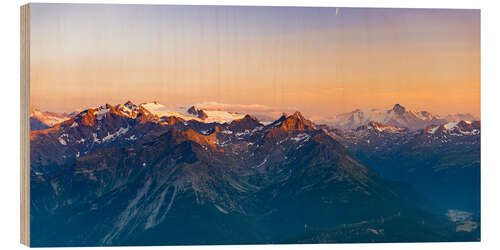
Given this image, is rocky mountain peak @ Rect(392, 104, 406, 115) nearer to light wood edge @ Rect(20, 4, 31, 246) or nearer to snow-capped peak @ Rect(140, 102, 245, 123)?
snow-capped peak @ Rect(140, 102, 245, 123)

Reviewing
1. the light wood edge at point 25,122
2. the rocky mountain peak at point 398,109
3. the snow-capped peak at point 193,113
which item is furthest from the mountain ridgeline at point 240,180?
the rocky mountain peak at point 398,109

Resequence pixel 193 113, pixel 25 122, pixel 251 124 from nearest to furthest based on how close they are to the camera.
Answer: pixel 25 122, pixel 193 113, pixel 251 124

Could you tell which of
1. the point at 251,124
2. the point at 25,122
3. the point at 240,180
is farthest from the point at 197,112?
the point at 25,122

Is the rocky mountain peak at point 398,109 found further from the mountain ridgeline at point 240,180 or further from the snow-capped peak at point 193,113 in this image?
the snow-capped peak at point 193,113

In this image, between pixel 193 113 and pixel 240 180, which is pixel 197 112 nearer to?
pixel 193 113

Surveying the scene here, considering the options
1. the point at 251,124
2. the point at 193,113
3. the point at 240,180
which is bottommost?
the point at 240,180

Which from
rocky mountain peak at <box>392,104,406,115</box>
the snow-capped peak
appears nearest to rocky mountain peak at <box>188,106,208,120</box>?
the snow-capped peak
